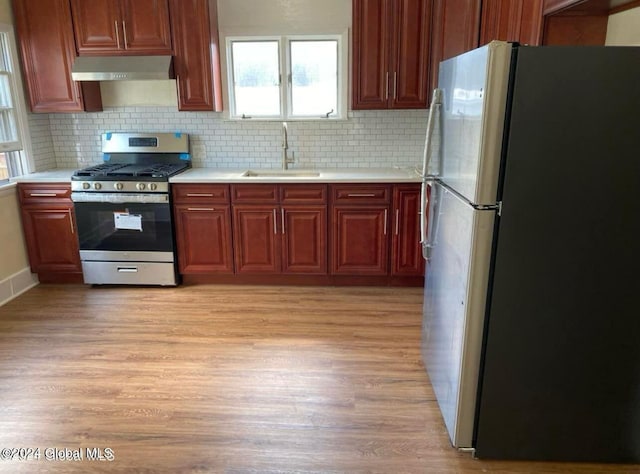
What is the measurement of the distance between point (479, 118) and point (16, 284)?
3800mm

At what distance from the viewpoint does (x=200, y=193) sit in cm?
379

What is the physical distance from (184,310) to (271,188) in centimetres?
114

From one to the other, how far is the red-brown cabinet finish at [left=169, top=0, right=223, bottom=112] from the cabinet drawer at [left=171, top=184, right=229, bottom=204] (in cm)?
68

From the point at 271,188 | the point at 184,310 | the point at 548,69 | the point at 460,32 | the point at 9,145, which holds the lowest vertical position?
the point at 184,310

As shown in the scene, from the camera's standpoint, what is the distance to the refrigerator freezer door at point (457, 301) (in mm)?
1802

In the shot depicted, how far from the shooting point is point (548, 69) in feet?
5.26

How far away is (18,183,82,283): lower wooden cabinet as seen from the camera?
3.86 m

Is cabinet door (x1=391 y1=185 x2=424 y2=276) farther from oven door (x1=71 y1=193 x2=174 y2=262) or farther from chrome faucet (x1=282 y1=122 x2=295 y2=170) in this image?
oven door (x1=71 y1=193 x2=174 y2=262)

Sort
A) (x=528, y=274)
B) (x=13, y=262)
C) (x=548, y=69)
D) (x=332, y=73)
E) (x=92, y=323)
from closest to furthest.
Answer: (x=548, y=69), (x=528, y=274), (x=92, y=323), (x=13, y=262), (x=332, y=73)

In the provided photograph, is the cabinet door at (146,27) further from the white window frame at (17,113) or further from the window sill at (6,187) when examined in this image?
the window sill at (6,187)

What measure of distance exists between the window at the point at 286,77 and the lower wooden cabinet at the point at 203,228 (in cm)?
86

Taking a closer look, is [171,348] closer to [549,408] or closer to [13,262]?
[13,262]

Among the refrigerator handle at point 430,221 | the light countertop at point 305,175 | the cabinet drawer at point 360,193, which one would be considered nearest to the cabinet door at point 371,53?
the light countertop at point 305,175

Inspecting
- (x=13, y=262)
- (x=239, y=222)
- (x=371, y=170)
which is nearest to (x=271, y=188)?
(x=239, y=222)
